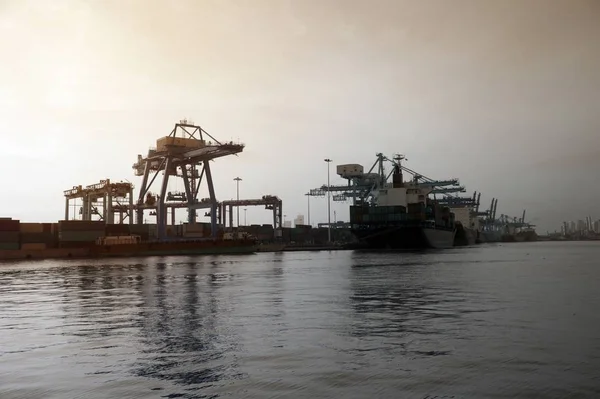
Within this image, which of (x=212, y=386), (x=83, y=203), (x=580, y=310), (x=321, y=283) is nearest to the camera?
(x=212, y=386)

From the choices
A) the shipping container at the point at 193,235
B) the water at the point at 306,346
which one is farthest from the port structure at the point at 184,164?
the water at the point at 306,346

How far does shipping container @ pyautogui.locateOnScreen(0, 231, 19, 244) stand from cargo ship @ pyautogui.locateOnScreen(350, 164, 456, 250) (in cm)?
5921

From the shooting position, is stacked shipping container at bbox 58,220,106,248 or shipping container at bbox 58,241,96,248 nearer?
stacked shipping container at bbox 58,220,106,248

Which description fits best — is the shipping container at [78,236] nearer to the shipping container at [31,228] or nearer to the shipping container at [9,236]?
the shipping container at [31,228]

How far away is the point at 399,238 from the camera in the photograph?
95.7 metres

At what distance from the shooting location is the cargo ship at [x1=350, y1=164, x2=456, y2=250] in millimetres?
94688

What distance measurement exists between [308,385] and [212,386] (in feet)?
5.23

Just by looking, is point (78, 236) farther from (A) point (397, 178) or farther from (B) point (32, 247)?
(A) point (397, 178)

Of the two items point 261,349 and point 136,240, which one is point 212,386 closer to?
point 261,349

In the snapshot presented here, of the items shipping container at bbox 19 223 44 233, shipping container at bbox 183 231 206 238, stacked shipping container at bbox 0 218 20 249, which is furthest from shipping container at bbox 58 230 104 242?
shipping container at bbox 183 231 206 238

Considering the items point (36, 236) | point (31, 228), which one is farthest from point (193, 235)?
point (31, 228)

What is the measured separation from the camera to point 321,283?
3050 cm

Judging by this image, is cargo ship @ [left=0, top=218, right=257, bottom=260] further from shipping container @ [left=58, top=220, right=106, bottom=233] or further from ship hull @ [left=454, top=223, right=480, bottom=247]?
ship hull @ [left=454, top=223, right=480, bottom=247]

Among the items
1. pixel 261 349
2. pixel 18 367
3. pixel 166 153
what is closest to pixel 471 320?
pixel 261 349
